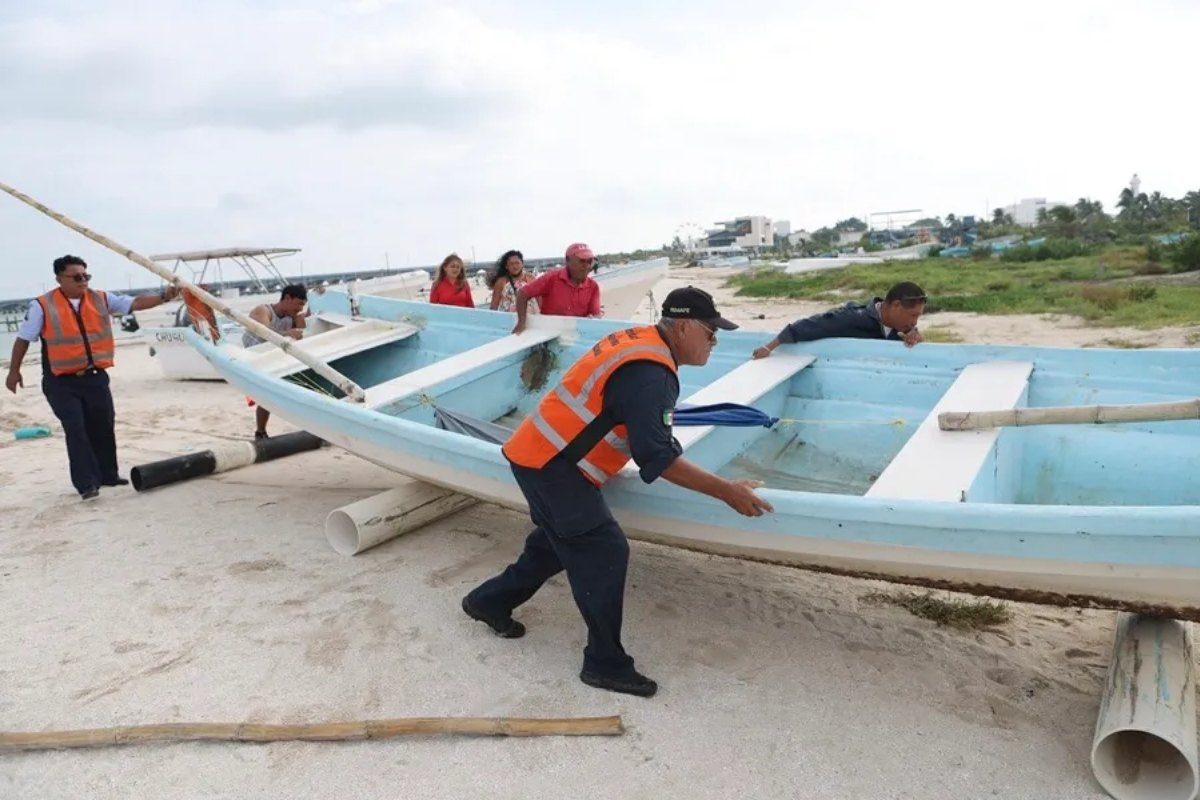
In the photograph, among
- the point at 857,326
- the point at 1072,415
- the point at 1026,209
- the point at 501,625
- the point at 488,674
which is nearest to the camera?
the point at 1072,415

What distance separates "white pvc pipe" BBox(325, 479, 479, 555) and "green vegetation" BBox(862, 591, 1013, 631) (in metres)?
2.43

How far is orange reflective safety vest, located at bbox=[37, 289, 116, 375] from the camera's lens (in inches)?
210

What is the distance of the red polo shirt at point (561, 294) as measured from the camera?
573 cm

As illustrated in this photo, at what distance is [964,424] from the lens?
315cm

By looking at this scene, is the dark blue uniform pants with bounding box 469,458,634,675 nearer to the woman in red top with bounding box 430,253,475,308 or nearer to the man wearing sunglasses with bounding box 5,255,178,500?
the man wearing sunglasses with bounding box 5,255,178,500

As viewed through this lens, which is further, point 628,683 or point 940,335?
point 940,335

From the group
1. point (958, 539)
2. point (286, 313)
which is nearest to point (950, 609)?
point (958, 539)

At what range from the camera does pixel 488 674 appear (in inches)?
126

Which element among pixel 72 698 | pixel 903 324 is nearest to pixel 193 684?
pixel 72 698

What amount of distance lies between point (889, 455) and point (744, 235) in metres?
114

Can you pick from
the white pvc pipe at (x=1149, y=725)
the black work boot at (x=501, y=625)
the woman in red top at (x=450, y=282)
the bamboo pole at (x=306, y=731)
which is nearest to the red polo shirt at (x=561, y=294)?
the woman in red top at (x=450, y=282)

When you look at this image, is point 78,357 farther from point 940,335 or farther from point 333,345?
point 940,335

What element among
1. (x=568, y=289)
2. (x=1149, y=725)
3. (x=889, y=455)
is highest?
(x=568, y=289)

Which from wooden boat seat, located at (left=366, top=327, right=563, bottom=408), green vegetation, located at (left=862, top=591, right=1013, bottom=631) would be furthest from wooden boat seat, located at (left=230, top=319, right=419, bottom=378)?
→ green vegetation, located at (left=862, top=591, right=1013, bottom=631)
